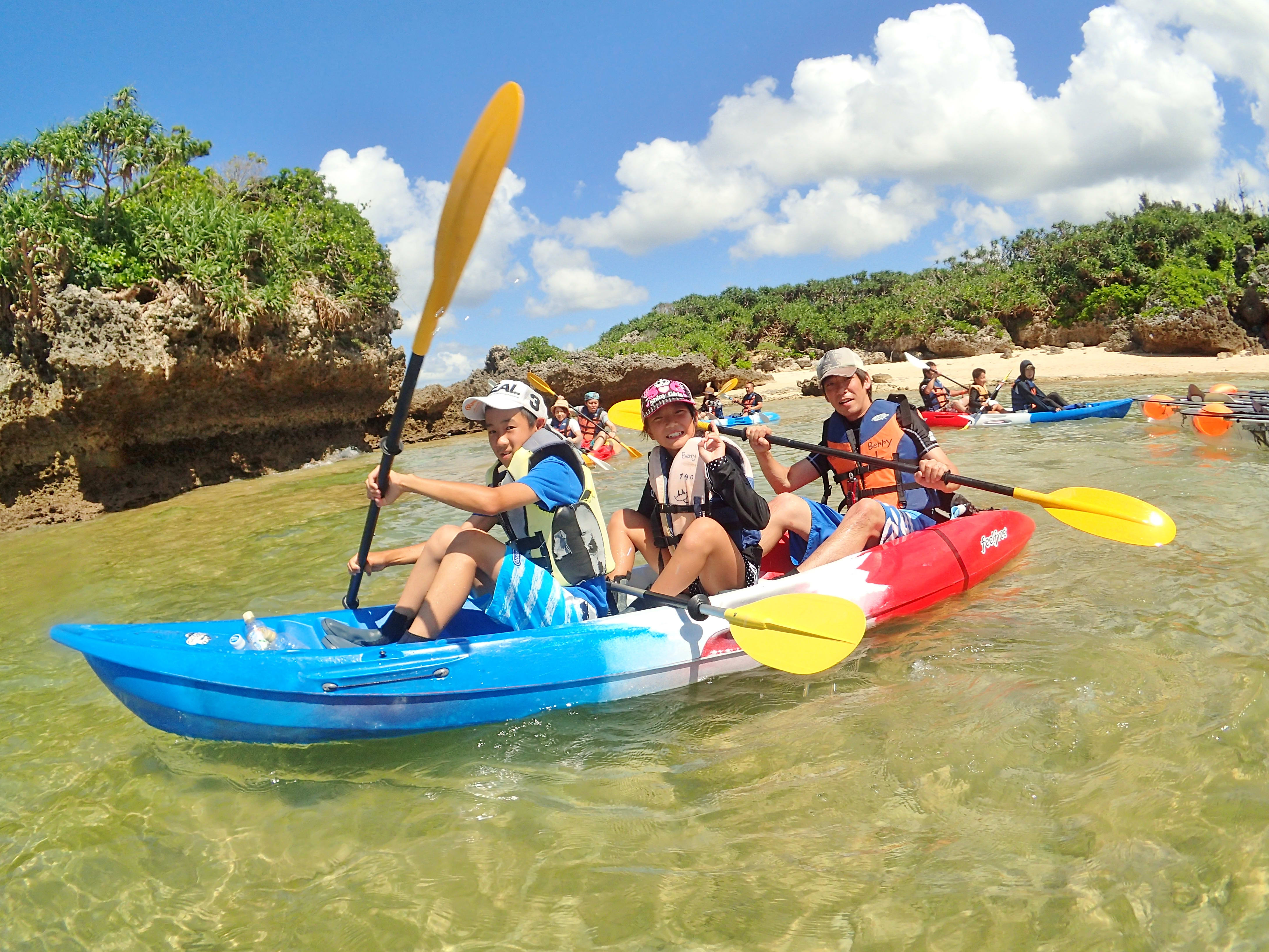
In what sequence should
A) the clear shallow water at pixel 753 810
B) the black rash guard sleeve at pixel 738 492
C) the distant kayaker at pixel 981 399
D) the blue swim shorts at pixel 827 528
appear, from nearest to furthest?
the clear shallow water at pixel 753 810, the black rash guard sleeve at pixel 738 492, the blue swim shorts at pixel 827 528, the distant kayaker at pixel 981 399

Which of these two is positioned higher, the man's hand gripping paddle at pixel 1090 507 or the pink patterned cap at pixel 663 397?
the pink patterned cap at pixel 663 397

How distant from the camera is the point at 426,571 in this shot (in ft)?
10.7

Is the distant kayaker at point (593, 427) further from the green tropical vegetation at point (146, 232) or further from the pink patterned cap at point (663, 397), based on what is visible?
the pink patterned cap at point (663, 397)

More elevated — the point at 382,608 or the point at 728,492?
the point at 728,492

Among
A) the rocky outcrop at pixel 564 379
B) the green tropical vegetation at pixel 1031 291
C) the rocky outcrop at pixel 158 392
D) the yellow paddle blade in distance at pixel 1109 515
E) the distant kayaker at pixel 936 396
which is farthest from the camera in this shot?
the green tropical vegetation at pixel 1031 291

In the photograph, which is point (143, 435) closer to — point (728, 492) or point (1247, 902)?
point (728, 492)

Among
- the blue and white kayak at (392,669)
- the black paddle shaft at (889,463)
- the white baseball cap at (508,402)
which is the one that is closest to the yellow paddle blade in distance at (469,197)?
the white baseball cap at (508,402)

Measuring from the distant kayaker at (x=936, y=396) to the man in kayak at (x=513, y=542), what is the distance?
31.2 ft

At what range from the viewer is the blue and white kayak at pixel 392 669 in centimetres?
288

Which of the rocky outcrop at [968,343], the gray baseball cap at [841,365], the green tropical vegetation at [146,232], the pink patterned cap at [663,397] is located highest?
the green tropical vegetation at [146,232]

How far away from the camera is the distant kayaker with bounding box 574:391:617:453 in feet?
39.9

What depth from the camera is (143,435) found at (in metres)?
11.7

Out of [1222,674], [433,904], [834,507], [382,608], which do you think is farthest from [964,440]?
[433,904]

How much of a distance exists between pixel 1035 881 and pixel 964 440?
33.1ft
